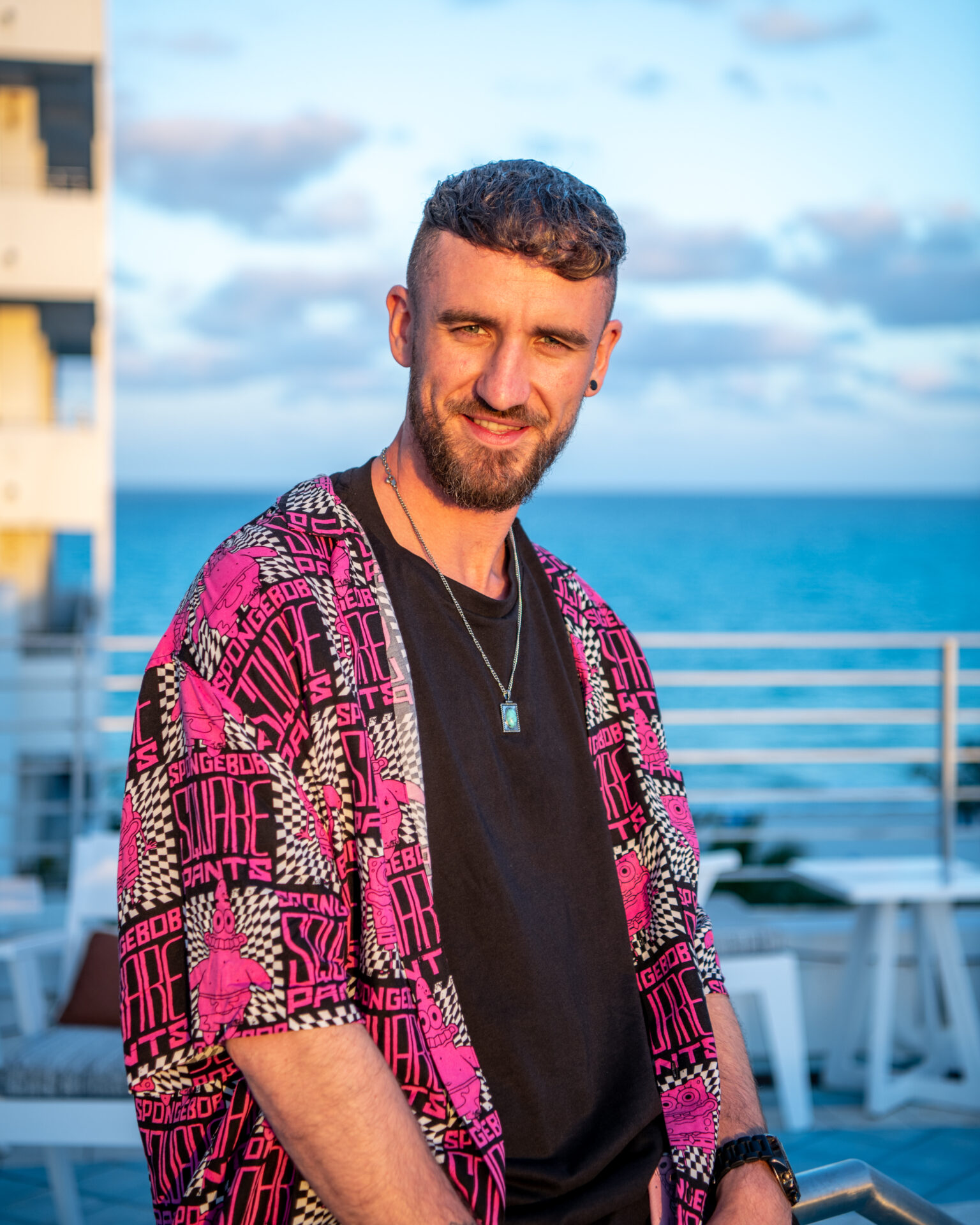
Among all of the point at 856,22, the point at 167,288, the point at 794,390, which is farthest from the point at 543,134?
the point at 167,288

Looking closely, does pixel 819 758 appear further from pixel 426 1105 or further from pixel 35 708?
pixel 35 708

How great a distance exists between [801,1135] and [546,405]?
2653mm

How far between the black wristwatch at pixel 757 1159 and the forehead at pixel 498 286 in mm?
872

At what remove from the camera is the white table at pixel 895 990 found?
3.35 meters

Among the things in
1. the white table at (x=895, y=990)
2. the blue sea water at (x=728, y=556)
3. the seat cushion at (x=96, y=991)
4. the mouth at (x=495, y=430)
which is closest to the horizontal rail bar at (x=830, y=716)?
the white table at (x=895, y=990)

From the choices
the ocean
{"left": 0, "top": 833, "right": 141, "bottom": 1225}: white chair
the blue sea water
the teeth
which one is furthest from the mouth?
the blue sea water

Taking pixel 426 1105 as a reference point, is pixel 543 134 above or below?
above

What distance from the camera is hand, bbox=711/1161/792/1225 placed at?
1166 millimetres

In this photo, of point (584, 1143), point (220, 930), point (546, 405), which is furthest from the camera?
point (546, 405)

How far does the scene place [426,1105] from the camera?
39.2 inches

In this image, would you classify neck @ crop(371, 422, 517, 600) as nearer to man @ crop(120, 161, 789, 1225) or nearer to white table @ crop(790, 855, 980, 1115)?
man @ crop(120, 161, 789, 1225)

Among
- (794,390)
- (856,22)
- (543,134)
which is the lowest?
(794,390)

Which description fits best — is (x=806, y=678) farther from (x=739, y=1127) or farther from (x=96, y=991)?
(x=739, y=1127)

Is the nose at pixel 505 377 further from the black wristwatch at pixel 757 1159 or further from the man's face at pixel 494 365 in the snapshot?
the black wristwatch at pixel 757 1159
